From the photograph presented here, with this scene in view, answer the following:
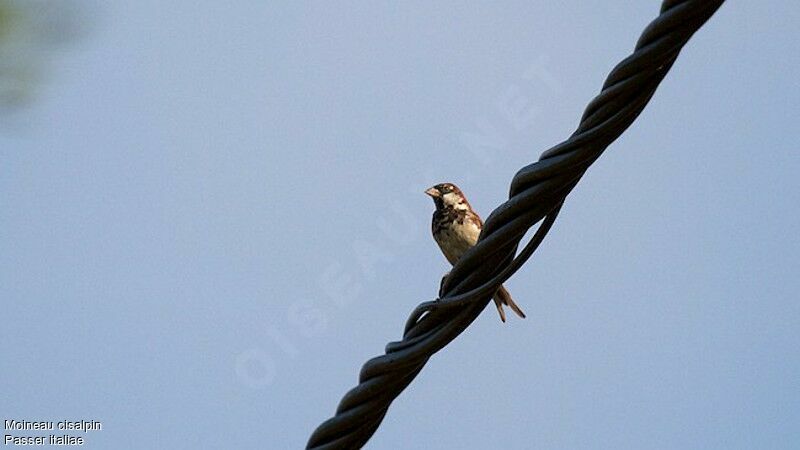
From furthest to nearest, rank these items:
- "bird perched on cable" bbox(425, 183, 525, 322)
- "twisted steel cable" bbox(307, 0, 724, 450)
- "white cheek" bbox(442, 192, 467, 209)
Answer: "white cheek" bbox(442, 192, 467, 209)
"bird perched on cable" bbox(425, 183, 525, 322)
"twisted steel cable" bbox(307, 0, 724, 450)

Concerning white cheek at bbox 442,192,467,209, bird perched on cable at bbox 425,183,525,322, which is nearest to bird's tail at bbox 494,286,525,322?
bird perched on cable at bbox 425,183,525,322

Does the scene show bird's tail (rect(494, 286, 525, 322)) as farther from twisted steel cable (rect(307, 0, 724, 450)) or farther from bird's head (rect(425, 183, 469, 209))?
twisted steel cable (rect(307, 0, 724, 450))

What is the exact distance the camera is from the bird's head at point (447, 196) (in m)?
8.11

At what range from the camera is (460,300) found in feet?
6.63

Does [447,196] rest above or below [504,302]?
above

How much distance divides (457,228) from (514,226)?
5.80 meters

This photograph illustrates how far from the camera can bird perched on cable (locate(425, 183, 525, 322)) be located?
7.70m

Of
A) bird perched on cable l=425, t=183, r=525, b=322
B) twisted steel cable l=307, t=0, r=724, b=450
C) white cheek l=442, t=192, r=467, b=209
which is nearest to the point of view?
twisted steel cable l=307, t=0, r=724, b=450

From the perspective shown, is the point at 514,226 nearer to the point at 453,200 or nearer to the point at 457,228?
the point at 457,228

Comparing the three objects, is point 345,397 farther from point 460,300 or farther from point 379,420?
point 460,300

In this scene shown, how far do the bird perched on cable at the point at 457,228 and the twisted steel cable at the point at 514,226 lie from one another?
541cm

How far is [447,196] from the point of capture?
27.3ft

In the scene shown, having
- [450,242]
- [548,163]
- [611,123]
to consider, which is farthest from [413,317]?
[450,242]

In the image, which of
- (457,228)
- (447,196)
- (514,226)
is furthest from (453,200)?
(514,226)
